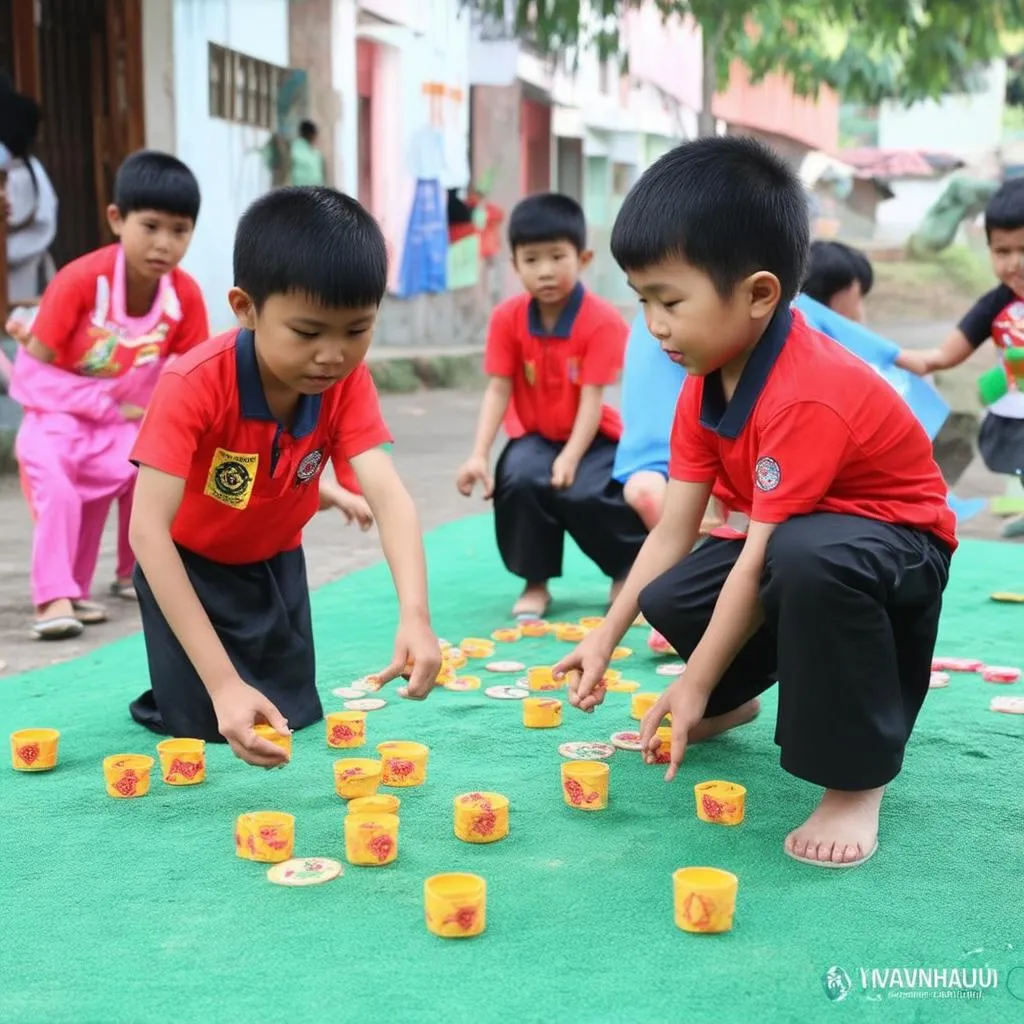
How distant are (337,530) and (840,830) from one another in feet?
13.5

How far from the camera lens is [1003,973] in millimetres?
1975

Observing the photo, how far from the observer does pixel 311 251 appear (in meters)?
2.58

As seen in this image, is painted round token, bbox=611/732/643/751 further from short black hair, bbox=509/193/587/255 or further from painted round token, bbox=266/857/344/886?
short black hair, bbox=509/193/587/255

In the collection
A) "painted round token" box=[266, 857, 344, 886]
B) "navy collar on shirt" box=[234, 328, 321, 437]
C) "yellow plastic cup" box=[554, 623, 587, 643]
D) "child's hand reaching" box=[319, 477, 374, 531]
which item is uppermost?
"navy collar on shirt" box=[234, 328, 321, 437]

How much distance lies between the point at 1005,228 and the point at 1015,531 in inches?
67.8

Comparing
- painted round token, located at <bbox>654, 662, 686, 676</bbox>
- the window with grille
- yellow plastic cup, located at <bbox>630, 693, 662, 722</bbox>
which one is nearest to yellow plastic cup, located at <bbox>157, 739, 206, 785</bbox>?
yellow plastic cup, located at <bbox>630, 693, 662, 722</bbox>

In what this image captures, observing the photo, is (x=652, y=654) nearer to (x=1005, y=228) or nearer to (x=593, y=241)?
(x=1005, y=228)

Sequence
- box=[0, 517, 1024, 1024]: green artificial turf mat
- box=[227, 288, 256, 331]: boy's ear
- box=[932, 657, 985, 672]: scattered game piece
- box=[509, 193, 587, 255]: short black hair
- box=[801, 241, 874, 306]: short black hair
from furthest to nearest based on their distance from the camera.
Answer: box=[801, 241, 874, 306]: short black hair
box=[509, 193, 587, 255]: short black hair
box=[932, 657, 985, 672]: scattered game piece
box=[227, 288, 256, 331]: boy's ear
box=[0, 517, 1024, 1024]: green artificial turf mat

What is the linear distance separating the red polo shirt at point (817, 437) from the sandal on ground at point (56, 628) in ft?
7.91

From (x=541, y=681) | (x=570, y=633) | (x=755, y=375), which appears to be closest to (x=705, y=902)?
(x=755, y=375)

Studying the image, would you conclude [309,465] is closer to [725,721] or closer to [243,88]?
[725,721]

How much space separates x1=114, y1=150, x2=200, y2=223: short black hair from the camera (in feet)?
14.1

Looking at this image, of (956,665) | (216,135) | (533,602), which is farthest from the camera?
(216,135)

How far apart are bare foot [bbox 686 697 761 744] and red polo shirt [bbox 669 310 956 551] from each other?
25.8 inches
